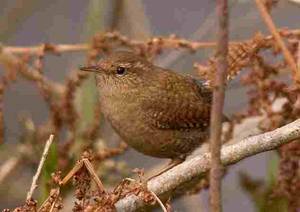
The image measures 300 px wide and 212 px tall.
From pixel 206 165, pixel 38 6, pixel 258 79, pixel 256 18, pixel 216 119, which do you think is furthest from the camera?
pixel 38 6

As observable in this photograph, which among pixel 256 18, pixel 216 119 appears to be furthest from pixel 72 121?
pixel 216 119

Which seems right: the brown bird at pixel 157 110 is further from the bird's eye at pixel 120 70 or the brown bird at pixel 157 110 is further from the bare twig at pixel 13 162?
the bare twig at pixel 13 162

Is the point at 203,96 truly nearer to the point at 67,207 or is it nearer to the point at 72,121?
the point at 72,121

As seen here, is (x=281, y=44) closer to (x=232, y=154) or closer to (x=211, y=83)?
(x=232, y=154)

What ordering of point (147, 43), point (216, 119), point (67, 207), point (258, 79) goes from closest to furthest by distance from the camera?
point (216, 119) → point (258, 79) → point (147, 43) → point (67, 207)

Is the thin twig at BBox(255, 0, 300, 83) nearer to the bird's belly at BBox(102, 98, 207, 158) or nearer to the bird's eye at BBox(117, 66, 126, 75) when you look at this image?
the bird's belly at BBox(102, 98, 207, 158)

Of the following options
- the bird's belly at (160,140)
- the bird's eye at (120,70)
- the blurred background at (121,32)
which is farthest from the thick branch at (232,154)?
the blurred background at (121,32)
